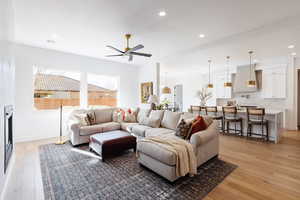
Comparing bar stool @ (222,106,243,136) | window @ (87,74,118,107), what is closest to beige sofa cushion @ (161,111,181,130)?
bar stool @ (222,106,243,136)

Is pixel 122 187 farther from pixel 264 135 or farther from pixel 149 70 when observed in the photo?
pixel 149 70

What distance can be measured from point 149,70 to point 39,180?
5.25 metres

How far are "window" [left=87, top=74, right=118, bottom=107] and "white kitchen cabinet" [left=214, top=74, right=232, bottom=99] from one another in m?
5.27

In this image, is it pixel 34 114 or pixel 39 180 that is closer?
pixel 39 180

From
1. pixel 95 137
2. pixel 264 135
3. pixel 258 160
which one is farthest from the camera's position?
pixel 264 135

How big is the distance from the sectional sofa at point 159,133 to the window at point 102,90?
121cm

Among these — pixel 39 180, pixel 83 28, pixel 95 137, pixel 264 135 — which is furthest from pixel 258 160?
pixel 83 28

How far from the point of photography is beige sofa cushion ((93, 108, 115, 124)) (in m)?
4.61

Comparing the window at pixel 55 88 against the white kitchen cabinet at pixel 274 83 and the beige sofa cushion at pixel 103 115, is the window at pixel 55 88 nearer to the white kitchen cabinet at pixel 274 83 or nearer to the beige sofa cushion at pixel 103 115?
the beige sofa cushion at pixel 103 115

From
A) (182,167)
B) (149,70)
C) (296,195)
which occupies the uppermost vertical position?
(149,70)

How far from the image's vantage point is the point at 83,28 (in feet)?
10.8

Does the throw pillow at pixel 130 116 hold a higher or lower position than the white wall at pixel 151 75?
lower

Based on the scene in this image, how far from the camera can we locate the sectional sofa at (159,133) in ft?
7.30

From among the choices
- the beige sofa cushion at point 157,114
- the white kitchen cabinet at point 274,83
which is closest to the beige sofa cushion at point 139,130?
the beige sofa cushion at point 157,114
